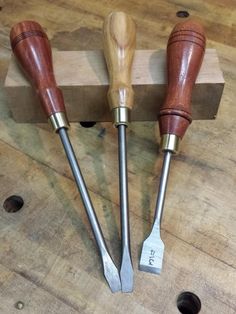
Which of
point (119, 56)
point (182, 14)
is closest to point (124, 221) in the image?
point (119, 56)

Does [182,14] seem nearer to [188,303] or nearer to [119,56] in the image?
[119,56]

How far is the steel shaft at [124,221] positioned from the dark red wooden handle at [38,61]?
10 centimetres

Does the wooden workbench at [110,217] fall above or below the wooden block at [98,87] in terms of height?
below

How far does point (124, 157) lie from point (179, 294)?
0.63ft

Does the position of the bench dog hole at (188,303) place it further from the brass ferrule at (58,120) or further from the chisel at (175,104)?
the brass ferrule at (58,120)

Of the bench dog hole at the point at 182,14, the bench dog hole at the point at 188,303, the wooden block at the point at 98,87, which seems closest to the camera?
the bench dog hole at the point at 188,303

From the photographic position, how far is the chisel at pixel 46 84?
0.52 m

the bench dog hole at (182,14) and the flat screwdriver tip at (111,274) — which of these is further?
the bench dog hole at (182,14)

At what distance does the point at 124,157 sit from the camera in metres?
0.54

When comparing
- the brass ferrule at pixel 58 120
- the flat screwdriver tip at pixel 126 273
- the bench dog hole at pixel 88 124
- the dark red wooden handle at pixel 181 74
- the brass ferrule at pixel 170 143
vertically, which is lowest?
the flat screwdriver tip at pixel 126 273

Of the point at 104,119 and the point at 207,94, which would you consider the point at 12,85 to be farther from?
the point at 207,94

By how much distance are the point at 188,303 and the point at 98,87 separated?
34cm

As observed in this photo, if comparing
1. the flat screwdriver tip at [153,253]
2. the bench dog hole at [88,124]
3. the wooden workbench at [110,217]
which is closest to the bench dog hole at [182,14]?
the wooden workbench at [110,217]

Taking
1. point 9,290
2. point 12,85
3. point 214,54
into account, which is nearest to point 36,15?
point 12,85
